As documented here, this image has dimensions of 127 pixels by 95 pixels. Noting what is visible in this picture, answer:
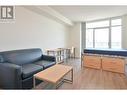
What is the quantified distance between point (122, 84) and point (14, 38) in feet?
11.3

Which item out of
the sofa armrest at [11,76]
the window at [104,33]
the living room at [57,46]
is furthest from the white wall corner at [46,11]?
the window at [104,33]

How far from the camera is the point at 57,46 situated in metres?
6.01

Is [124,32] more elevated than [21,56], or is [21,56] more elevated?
[124,32]

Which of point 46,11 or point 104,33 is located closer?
point 46,11

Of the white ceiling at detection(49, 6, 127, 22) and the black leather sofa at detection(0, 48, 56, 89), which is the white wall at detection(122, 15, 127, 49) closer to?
the white ceiling at detection(49, 6, 127, 22)

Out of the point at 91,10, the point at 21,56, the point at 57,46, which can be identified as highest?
the point at 91,10

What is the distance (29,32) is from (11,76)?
80.2 inches

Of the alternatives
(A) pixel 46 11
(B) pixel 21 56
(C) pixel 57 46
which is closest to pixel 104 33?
(C) pixel 57 46

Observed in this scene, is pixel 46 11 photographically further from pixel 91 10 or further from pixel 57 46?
pixel 57 46

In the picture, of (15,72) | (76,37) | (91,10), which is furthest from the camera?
(76,37)

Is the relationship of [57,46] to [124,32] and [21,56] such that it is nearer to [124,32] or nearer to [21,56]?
[21,56]

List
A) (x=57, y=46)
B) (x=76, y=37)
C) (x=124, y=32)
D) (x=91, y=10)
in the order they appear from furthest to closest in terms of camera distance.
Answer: (x=76, y=37) < (x=57, y=46) < (x=124, y=32) < (x=91, y=10)
